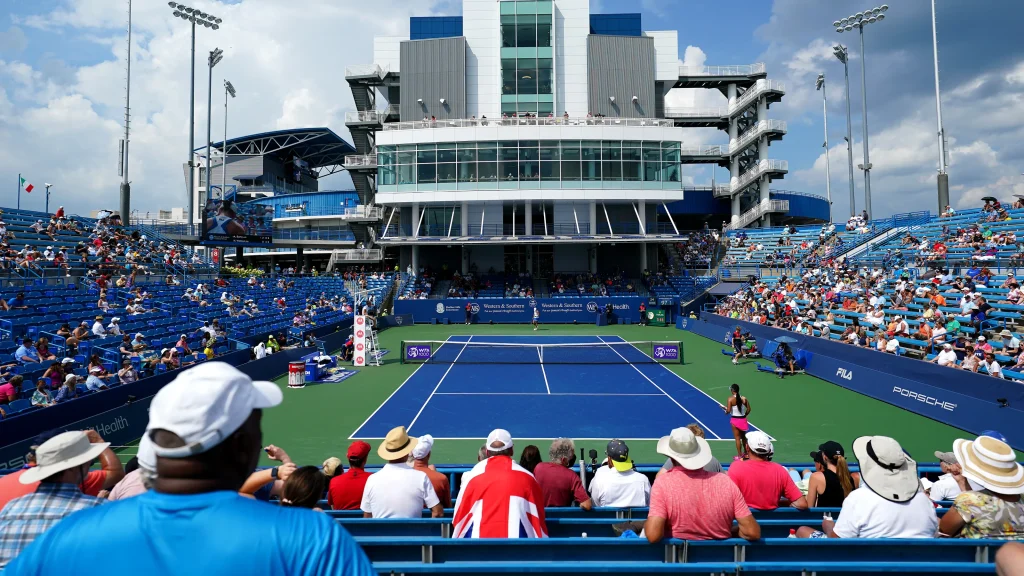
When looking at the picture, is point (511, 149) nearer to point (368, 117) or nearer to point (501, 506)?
point (368, 117)

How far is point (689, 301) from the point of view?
146 feet

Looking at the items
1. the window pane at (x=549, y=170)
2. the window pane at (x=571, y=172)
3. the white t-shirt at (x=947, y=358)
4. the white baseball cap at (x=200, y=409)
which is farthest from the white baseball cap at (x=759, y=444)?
the window pane at (x=571, y=172)

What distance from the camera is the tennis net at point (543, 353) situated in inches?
981

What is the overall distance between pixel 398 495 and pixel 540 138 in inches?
1745

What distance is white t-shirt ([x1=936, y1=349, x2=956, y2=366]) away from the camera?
650 inches

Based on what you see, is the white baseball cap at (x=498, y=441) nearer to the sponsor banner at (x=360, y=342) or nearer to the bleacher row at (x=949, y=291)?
the bleacher row at (x=949, y=291)

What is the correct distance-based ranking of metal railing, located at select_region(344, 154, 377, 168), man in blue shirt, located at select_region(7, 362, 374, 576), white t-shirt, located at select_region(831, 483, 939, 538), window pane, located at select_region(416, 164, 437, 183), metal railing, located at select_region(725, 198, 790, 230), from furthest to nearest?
1. metal railing, located at select_region(725, 198, 790, 230)
2. metal railing, located at select_region(344, 154, 377, 168)
3. window pane, located at select_region(416, 164, 437, 183)
4. white t-shirt, located at select_region(831, 483, 939, 538)
5. man in blue shirt, located at select_region(7, 362, 374, 576)

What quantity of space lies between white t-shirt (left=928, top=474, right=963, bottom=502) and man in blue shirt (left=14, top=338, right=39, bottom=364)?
19.8 meters

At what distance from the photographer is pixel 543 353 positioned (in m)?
27.2

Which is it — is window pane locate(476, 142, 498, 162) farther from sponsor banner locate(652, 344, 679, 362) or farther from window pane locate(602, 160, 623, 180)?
sponsor banner locate(652, 344, 679, 362)

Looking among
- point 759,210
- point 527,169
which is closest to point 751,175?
point 759,210

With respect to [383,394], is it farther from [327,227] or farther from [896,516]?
[327,227]

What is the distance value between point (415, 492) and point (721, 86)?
65.4m

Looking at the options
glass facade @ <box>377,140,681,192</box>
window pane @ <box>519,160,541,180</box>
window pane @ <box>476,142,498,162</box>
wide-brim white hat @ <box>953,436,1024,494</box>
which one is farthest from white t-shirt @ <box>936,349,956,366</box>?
window pane @ <box>476,142,498,162</box>
